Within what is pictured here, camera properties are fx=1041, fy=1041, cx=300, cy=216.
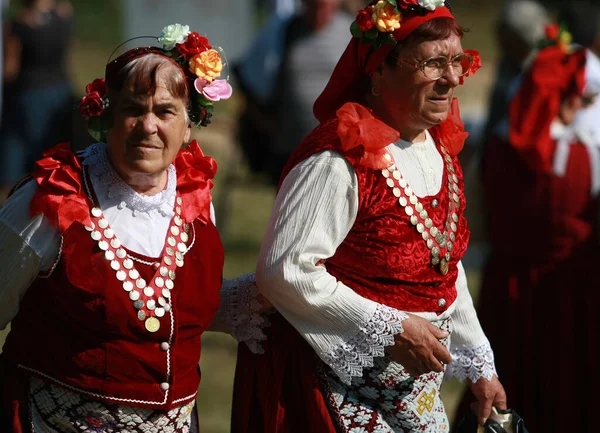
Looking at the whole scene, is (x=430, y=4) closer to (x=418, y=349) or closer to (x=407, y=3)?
(x=407, y=3)

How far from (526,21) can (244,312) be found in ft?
10.4

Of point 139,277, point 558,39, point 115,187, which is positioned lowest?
point 139,277

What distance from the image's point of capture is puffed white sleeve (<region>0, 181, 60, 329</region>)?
112 inches

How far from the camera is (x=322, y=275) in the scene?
3.01 metres

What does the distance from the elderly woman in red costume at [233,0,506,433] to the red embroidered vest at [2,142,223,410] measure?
340mm

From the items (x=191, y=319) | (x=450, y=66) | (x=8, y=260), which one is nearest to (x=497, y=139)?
(x=450, y=66)

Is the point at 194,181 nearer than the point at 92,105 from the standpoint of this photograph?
No

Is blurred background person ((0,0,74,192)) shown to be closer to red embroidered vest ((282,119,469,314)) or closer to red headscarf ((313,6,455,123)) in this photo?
red headscarf ((313,6,455,123))

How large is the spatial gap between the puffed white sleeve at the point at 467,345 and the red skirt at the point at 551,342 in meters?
1.35

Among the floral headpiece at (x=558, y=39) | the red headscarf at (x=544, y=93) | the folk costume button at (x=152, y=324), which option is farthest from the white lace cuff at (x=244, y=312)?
the floral headpiece at (x=558, y=39)

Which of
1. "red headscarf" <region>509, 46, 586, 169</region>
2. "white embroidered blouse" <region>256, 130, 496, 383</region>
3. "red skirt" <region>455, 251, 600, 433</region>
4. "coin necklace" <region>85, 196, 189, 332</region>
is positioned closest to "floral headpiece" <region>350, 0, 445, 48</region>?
"white embroidered blouse" <region>256, 130, 496, 383</region>

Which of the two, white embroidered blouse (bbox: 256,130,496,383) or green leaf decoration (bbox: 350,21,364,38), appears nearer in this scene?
white embroidered blouse (bbox: 256,130,496,383)

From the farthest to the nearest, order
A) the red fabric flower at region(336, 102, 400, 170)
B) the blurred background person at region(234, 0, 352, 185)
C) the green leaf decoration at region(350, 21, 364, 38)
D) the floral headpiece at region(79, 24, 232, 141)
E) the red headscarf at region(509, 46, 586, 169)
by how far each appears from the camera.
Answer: the blurred background person at region(234, 0, 352, 185)
the red headscarf at region(509, 46, 586, 169)
the green leaf decoration at region(350, 21, 364, 38)
the red fabric flower at region(336, 102, 400, 170)
the floral headpiece at region(79, 24, 232, 141)

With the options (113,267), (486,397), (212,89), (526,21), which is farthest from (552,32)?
(113,267)
